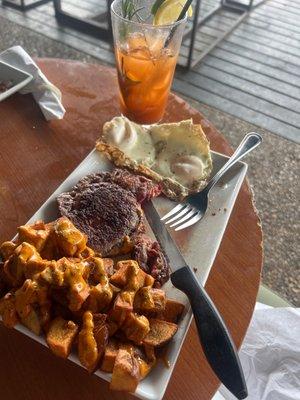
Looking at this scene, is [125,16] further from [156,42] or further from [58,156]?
[58,156]

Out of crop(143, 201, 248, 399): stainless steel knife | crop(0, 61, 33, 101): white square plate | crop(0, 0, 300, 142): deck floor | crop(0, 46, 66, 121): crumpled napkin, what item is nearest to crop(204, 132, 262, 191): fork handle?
crop(143, 201, 248, 399): stainless steel knife

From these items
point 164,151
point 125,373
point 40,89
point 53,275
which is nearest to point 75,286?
point 53,275

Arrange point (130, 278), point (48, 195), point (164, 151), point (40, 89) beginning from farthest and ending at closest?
point (40, 89) < point (164, 151) < point (48, 195) < point (130, 278)

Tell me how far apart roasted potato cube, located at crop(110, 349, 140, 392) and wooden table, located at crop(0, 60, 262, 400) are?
0.09 m

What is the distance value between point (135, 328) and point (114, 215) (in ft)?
0.95

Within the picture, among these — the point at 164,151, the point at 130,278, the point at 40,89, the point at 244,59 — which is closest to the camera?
the point at 130,278

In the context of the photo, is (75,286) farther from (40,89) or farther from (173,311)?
(40,89)

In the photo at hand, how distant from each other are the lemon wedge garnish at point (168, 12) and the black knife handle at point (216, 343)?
2.19 feet

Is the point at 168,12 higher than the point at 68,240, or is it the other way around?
the point at 168,12

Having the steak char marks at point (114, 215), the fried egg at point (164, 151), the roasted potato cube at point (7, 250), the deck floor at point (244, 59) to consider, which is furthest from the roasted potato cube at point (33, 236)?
the deck floor at point (244, 59)

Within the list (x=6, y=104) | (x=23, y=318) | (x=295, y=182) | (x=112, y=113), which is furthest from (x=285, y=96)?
(x=23, y=318)

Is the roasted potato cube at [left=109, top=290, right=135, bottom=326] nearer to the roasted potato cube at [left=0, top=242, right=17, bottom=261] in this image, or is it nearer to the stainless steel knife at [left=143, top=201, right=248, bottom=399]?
the stainless steel knife at [left=143, top=201, right=248, bottom=399]

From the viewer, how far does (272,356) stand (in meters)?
1.02

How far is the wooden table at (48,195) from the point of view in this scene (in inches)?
26.8
